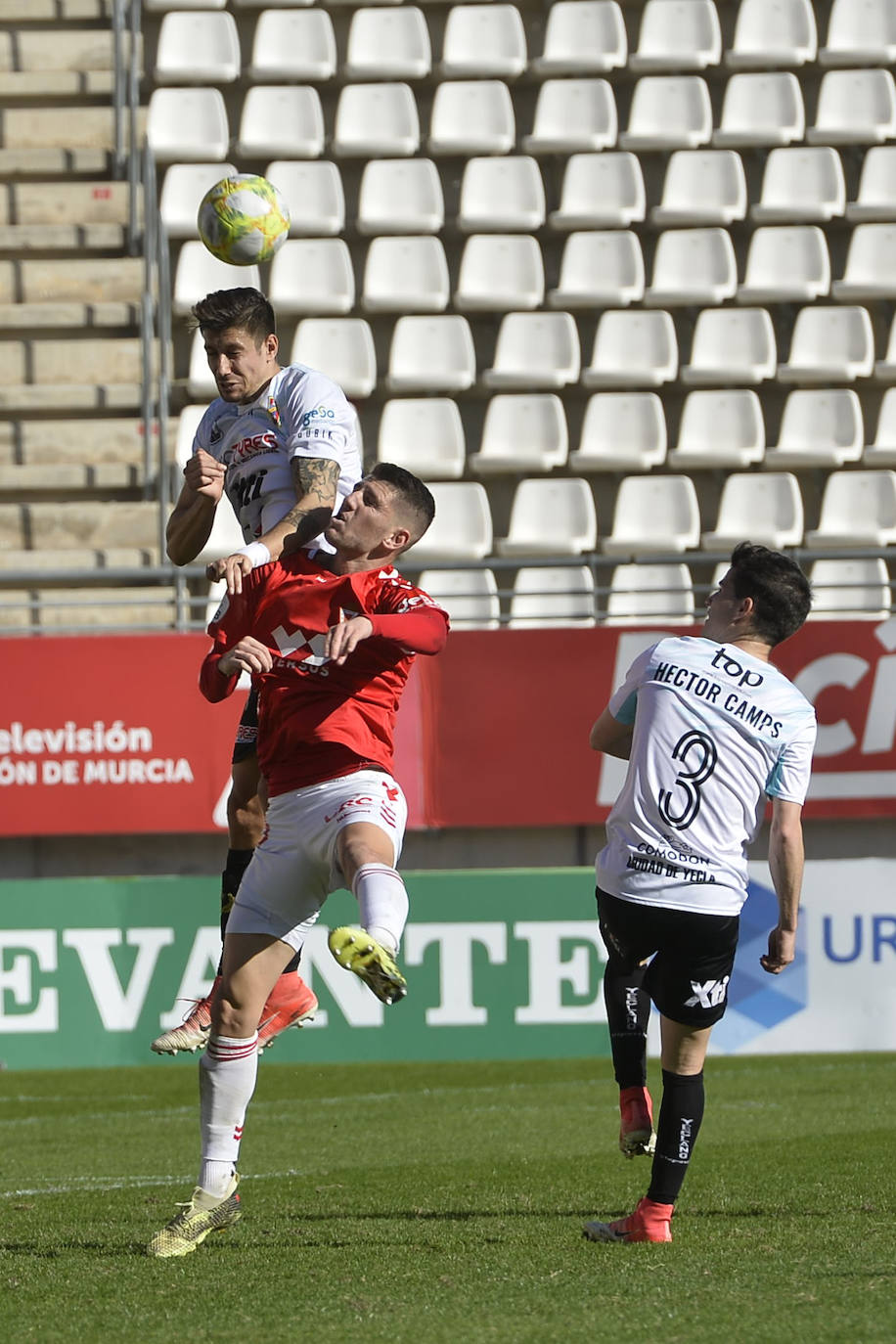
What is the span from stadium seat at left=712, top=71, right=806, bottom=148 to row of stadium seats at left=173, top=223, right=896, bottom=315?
3.05ft

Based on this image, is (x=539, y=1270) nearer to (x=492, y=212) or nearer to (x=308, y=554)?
(x=308, y=554)

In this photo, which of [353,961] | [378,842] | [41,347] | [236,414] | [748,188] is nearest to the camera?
[353,961]

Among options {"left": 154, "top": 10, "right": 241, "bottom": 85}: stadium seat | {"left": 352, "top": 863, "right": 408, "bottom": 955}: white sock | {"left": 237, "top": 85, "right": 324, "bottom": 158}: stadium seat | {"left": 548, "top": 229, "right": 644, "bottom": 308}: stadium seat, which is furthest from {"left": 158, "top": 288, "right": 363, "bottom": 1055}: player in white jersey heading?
{"left": 154, "top": 10, "right": 241, "bottom": 85}: stadium seat

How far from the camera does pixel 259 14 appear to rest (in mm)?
16312

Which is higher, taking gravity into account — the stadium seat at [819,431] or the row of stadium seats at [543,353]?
the row of stadium seats at [543,353]

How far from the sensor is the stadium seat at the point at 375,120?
15547mm

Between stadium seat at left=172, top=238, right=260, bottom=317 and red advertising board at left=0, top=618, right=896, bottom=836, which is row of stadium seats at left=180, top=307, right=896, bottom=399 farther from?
red advertising board at left=0, top=618, right=896, bottom=836

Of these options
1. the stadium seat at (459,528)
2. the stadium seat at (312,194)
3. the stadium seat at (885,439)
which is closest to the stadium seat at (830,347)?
the stadium seat at (885,439)

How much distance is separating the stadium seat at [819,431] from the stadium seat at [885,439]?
11 cm

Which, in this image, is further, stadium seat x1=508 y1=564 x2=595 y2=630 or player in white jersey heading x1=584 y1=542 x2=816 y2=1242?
stadium seat x1=508 y1=564 x2=595 y2=630

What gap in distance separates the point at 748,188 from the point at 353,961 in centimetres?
1300

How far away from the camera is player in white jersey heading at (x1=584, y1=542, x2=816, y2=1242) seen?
189 inches

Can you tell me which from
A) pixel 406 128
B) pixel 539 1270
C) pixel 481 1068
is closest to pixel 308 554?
pixel 539 1270

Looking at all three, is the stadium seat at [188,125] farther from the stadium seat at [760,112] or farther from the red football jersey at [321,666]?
the red football jersey at [321,666]
